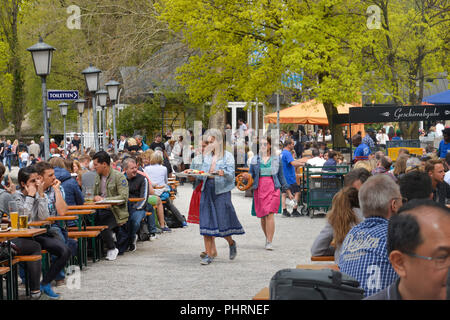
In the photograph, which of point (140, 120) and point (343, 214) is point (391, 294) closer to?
point (343, 214)

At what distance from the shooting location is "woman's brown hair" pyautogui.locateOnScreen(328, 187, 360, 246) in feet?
20.1

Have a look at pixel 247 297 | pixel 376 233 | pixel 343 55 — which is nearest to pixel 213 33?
pixel 343 55

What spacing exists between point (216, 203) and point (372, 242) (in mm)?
6277

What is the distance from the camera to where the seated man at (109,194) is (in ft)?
37.5

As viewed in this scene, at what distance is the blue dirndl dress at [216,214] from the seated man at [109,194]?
1.24 meters

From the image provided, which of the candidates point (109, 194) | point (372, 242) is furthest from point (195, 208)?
point (372, 242)

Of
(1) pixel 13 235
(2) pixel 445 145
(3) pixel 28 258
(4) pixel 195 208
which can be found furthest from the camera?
(2) pixel 445 145

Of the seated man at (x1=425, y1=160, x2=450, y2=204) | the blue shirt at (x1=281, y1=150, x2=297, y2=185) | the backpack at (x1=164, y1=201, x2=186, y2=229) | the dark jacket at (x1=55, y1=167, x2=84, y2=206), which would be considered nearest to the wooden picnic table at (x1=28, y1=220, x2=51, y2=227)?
the dark jacket at (x1=55, y1=167, x2=84, y2=206)

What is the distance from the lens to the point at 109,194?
1156 cm

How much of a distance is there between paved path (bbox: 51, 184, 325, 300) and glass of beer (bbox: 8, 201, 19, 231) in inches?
41.4

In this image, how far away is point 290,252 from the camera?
39.1 ft

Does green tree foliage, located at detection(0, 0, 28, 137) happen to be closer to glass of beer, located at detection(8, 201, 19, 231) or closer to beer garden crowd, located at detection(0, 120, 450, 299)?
beer garden crowd, located at detection(0, 120, 450, 299)

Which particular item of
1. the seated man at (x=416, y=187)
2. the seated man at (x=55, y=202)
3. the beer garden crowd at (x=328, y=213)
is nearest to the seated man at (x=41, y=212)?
the beer garden crowd at (x=328, y=213)

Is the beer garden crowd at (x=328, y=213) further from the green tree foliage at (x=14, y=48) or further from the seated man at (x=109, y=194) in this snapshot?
the green tree foliage at (x=14, y=48)
